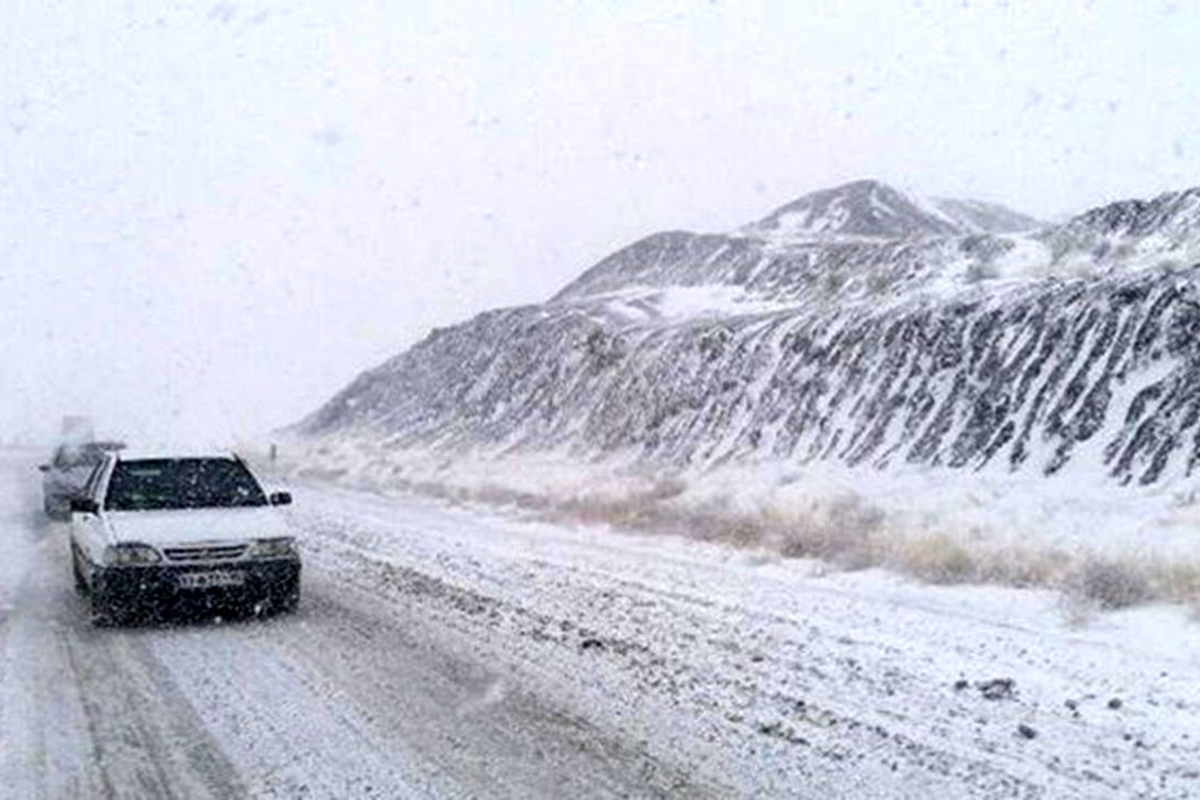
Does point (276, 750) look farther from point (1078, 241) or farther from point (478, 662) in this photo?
point (1078, 241)

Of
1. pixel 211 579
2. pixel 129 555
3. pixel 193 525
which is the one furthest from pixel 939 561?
pixel 129 555

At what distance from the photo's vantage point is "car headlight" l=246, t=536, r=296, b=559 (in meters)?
11.8

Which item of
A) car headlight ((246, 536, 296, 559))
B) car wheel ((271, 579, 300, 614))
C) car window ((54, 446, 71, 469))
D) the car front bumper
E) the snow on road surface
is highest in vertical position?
car window ((54, 446, 71, 469))

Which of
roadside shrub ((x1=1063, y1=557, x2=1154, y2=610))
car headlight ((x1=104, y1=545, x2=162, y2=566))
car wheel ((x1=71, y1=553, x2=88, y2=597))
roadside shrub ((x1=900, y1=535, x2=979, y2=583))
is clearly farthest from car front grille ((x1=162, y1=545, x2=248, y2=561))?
roadside shrub ((x1=1063, y1=557, x2=1154, y2=610))

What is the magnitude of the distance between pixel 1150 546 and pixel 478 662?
7.80m

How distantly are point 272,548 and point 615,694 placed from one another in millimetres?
4750

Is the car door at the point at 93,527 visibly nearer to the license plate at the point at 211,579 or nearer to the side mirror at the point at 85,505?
the side mirror at the point at 85,505

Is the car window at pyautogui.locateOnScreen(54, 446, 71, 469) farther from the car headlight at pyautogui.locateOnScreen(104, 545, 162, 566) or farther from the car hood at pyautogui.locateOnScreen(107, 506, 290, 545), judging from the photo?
the car headlight at pyautogui.locateOnScreen(104, 545, 162, 566)

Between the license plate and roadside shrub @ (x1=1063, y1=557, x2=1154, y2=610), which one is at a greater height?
the license plate

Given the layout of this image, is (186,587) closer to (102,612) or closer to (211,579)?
(211,579)

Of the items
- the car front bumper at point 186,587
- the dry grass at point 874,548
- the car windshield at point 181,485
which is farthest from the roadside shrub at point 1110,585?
the car windshield at point 181,485

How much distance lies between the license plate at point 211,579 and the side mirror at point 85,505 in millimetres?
1553

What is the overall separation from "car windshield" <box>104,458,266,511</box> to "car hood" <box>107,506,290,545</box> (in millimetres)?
337

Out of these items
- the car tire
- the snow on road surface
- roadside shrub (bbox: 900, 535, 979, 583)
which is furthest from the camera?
roadside shrub (bbox: 900, 535, 979, 583)
